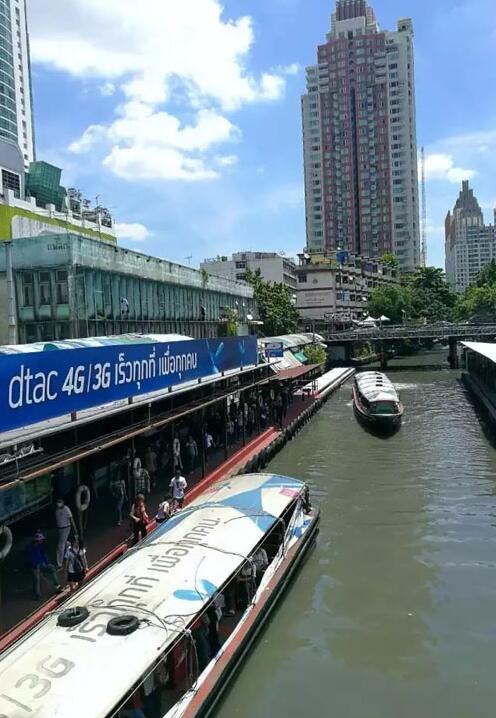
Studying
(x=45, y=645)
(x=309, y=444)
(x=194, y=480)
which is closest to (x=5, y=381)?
(x=45, y=645)

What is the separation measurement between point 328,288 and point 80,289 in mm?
79044

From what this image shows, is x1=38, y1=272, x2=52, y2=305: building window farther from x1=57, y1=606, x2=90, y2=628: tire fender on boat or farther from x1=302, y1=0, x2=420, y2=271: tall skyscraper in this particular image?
x1=302, y1=0, x2=420, y2=271: tall skyscraper

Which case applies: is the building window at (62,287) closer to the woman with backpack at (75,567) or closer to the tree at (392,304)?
the woman with backpack at (75,567)

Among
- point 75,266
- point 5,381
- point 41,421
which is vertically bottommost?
point 41,421

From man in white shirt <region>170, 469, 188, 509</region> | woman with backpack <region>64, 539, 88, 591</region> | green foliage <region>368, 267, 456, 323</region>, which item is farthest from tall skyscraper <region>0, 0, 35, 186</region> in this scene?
woman with backpack <region>64, 539, 88, 591</region>

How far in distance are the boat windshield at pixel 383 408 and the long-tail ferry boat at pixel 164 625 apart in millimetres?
21352

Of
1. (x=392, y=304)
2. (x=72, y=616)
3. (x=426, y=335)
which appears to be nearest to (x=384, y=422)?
(x=72, y=616)

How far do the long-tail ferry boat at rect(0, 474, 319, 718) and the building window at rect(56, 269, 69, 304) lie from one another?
16.8 m

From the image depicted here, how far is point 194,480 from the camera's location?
65.9 feet

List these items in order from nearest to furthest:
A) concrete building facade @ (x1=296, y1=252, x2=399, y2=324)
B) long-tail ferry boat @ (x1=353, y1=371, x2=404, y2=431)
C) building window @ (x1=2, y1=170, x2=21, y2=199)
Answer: long-tail ferry boat @ (x1=353, y1=371, x2=404, y2=431)
building window @ (x1=2, y1=170, x2=21, y2=199)
concrete building facade @ (x1=296, y1=252, x2=399, y2=324)

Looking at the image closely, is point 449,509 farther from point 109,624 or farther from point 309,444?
point 109,624

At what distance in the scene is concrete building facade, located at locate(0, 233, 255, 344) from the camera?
2780cm

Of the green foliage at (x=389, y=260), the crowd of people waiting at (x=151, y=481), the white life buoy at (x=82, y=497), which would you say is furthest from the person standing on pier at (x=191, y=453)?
the green foliage at (x=389, y=260)

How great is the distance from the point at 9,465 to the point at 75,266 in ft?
57.8
